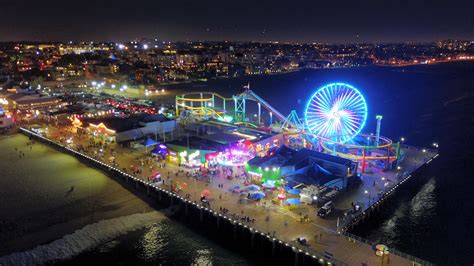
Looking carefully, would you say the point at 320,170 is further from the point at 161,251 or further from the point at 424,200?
the point at 161,251

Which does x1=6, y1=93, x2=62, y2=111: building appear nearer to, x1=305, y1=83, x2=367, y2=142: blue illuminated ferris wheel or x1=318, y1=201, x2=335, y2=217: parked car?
x1=305, y1=83, x2=367, y2=142: blue illuminated ferris wheel

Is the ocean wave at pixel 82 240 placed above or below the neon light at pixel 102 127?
below

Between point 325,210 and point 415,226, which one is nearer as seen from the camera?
point 325,210

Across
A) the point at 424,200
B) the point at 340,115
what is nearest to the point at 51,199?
the point at 340,115

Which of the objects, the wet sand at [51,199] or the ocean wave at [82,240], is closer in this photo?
the ocean wave at [82,240]

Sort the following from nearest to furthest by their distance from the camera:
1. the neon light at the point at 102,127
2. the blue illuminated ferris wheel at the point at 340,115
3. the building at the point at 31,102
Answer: the blue illuminated ferris wheel at the point at 340,115 → the neon light at the point at 102,127 → the building at the point at 31,102

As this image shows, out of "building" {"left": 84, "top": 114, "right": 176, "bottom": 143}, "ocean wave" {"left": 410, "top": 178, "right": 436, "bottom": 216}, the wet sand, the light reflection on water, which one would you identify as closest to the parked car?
the light reflection on water

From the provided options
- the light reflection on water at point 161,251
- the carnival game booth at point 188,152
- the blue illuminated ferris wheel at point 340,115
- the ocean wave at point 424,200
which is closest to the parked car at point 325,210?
the light reflection on water at point 161,251

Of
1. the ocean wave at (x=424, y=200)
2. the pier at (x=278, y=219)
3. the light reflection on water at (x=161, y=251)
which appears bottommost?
the light reflection on water at (x=161, y=251)

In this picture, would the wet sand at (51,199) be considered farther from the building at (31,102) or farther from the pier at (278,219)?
the building at (31,102)
